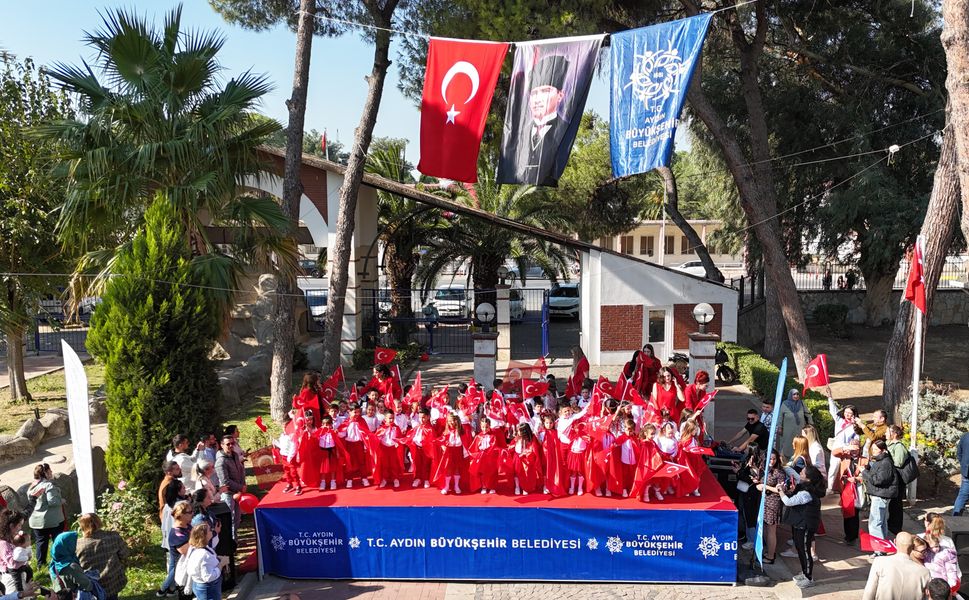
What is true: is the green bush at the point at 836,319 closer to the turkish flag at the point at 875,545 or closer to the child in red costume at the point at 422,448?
the turkish flag at the point at 875,545

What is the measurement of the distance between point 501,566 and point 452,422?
189cm

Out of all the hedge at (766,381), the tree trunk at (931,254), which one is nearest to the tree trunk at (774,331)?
the hedge at (766,381)

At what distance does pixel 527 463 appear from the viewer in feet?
29.9

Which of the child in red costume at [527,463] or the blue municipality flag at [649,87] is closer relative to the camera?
the child in red costume at [527,463]

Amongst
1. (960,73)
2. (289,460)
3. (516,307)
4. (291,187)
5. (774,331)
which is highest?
(960,73)

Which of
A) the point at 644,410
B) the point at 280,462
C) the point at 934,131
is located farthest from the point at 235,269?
the point at 934,131

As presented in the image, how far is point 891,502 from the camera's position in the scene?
30.0ft

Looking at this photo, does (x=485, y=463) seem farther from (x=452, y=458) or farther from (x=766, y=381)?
(x=766, y=381)

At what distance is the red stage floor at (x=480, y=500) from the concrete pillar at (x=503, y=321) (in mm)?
10896

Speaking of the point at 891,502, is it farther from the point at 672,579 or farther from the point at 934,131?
the point at 934,131

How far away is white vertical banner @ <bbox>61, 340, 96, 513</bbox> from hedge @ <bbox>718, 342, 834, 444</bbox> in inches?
431

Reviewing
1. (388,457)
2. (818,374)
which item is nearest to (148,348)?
(388,457)

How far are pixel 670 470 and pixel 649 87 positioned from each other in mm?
6000

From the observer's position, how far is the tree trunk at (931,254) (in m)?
13.3
